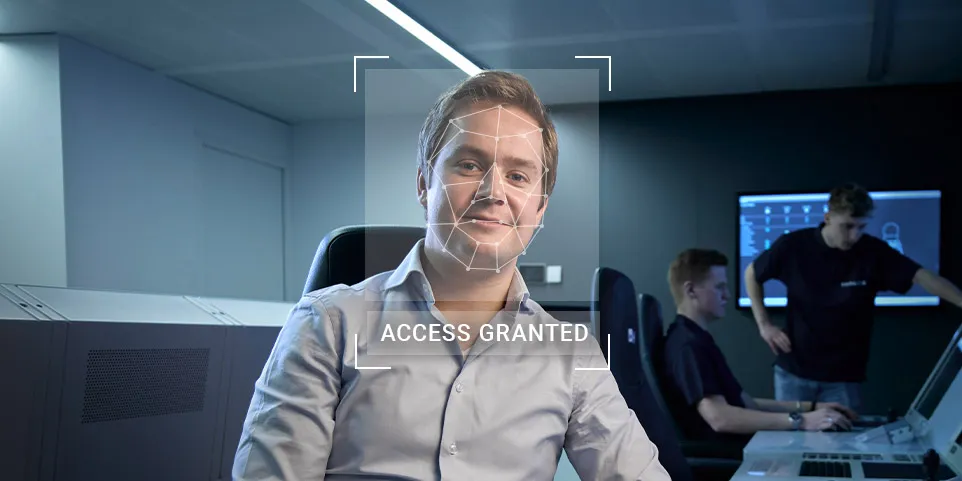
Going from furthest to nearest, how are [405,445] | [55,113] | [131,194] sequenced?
[131,194] → [55,113] → [405,445]

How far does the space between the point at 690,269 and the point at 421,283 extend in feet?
7.15

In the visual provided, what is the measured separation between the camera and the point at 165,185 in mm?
5262

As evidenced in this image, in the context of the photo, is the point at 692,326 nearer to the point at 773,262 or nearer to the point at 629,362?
the point at 629,362

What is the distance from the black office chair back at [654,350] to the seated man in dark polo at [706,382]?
0.08 ft

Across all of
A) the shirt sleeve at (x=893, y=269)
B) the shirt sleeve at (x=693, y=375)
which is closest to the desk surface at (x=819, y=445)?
the shirt sleeve at (x=693, y=375)

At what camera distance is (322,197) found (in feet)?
20.3

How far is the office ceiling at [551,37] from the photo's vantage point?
4.05 m

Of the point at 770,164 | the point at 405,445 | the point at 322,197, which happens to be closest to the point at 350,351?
the point at 405,445

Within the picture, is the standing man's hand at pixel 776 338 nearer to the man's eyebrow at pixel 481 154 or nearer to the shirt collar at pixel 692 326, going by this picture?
the shirt collar at pixel 692 326

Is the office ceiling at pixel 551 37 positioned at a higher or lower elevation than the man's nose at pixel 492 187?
higher

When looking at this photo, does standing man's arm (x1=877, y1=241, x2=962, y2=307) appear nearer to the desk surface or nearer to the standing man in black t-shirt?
the standing man in black t-shirt

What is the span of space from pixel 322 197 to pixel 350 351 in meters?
5.23

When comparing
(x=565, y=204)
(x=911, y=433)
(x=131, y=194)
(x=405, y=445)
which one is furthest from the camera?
(x=131, y=194)

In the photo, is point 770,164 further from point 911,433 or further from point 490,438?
point 490,438
